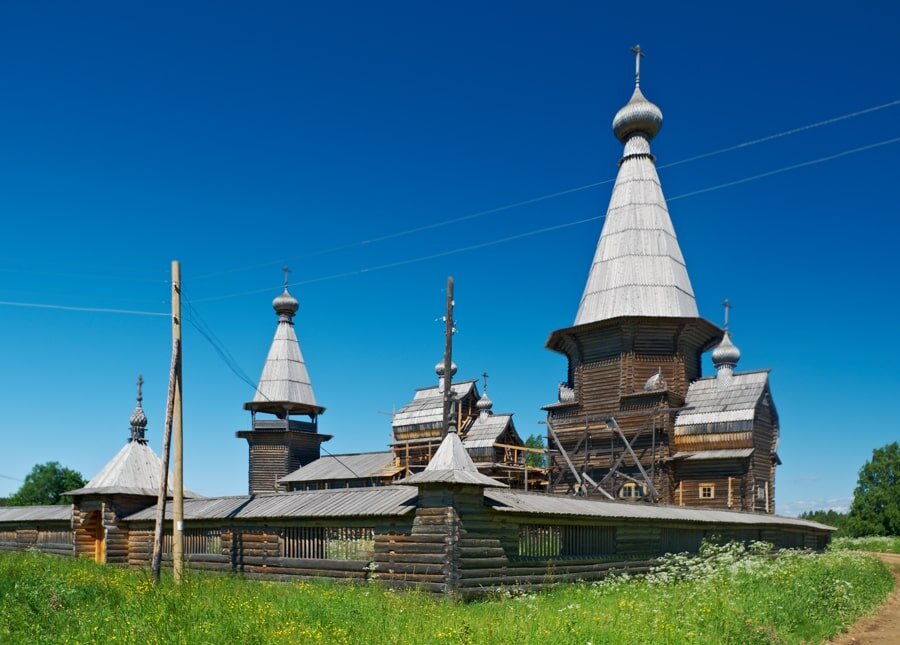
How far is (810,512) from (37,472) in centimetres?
7211

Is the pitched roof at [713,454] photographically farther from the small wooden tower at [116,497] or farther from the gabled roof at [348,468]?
the small wooden tower at [116,497]

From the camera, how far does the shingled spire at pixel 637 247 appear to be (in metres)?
32.2

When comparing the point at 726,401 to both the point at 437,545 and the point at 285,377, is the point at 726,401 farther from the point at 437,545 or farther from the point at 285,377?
the point at 285,377

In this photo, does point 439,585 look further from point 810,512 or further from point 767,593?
point 810,512

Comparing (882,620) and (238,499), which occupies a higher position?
(238,499)

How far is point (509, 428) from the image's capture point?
1480 inches

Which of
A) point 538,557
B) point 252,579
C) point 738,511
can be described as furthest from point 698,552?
point 252,579

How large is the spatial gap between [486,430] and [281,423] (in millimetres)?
11132

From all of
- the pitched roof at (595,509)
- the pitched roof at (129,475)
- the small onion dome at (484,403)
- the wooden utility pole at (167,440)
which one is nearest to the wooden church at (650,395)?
the pitched roof at (595,509)

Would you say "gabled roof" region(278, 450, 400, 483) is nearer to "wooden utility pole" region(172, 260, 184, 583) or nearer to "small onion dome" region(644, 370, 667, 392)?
"small onion dome" region(644, 370, 667, 392)

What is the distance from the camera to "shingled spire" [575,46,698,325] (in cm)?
3225

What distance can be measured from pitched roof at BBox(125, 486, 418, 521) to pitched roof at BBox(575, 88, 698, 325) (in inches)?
661

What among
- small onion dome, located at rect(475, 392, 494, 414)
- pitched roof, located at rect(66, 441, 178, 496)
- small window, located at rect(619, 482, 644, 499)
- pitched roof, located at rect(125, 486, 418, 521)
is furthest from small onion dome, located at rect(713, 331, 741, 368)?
pitched roof, located at rect(66, 441, 178, 496)

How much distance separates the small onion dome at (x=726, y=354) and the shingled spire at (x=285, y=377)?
20.4 metres
